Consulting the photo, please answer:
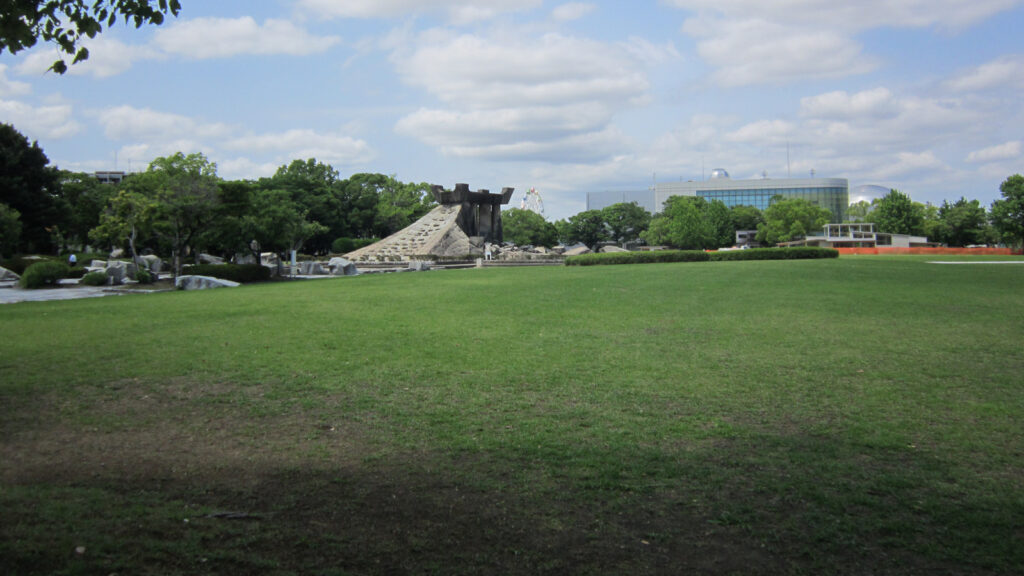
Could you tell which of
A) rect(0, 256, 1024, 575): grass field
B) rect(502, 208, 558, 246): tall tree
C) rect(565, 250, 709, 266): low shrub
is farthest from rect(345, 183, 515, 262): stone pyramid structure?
rect(0, 256, 1024, 575): grass field

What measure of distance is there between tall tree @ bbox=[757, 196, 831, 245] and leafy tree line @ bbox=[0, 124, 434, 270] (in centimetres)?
3975

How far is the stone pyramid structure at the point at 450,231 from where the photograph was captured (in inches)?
1780

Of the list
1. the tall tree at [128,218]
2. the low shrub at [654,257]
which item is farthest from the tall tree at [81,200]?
the low shrub at [654,257]

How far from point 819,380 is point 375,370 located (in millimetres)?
5142

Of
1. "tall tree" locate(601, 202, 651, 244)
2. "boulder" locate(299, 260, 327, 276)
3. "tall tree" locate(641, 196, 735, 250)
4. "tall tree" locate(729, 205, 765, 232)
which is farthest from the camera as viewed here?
"tall tree" locate(601, 202, 651, 244)

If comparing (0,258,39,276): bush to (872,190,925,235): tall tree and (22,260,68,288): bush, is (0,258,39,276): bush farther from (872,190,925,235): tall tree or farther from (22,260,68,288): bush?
(872,190,925,235): tall tree

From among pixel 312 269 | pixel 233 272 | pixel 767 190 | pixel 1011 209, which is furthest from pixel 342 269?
pixel 767 190

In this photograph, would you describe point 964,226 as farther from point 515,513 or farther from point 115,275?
point 515,513

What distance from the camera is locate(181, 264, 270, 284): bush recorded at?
27.7 m

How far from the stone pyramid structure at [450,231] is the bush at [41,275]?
19.5m

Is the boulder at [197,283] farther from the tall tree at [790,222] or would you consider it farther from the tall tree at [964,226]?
the tall tree at [964,226]

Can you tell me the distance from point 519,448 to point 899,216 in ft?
264

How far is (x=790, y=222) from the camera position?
75938 millimetres

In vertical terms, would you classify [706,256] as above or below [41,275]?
below
